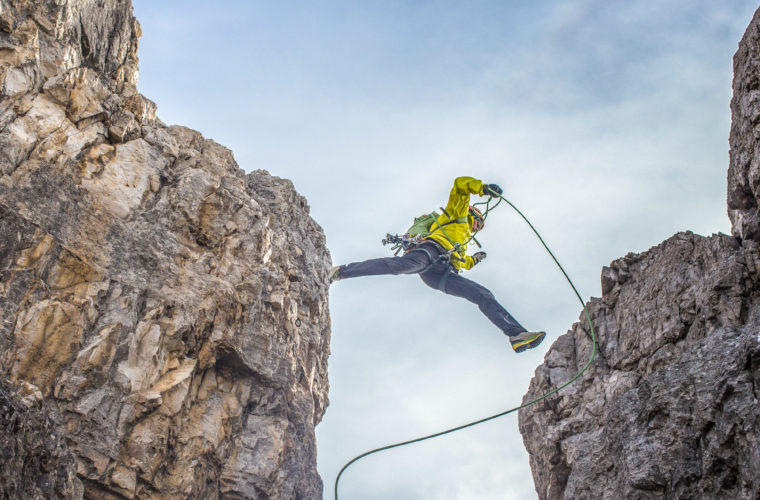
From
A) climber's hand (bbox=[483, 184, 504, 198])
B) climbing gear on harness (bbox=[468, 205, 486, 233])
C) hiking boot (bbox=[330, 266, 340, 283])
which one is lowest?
hiking boot (bbox=[330, 266, 340, 283])

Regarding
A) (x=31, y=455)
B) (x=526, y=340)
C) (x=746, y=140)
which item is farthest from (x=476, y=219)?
(x=31, y=455)

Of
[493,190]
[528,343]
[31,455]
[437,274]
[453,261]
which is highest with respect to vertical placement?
[493,190]

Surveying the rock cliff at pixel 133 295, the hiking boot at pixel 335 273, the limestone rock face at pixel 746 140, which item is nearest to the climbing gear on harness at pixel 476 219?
the hiking boot at pixel 335 273

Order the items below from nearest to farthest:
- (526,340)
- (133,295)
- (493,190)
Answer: (133,295)
(526,340)
(493,190)

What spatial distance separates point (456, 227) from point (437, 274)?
969mm

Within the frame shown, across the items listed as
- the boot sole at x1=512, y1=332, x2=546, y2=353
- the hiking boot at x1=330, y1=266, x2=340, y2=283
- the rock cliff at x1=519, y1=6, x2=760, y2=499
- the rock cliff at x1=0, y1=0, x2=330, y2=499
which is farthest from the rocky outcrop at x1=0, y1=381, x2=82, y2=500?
the boot sole at x1=512, y1=332, x2=546, y2=353

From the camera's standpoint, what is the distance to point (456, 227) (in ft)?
43.1

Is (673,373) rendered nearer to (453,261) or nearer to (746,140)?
(746,140)

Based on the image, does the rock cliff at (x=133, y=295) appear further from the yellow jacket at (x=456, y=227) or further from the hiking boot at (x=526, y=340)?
the hiking boot at (x=526, y=340)

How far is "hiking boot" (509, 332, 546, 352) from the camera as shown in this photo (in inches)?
452

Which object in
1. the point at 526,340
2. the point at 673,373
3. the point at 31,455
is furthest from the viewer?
the point at 526,340

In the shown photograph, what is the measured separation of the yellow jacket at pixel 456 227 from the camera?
12945 mm

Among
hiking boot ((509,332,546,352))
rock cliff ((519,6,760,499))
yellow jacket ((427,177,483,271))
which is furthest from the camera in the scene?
yellow jacket ((427,177,483,271))

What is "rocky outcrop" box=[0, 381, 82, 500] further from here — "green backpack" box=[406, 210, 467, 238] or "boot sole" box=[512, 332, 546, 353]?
"green backpack" box=[406, 210, 467, 238]
